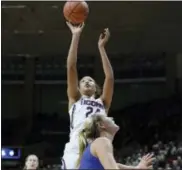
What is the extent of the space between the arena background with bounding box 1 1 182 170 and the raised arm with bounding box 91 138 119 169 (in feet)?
25.2

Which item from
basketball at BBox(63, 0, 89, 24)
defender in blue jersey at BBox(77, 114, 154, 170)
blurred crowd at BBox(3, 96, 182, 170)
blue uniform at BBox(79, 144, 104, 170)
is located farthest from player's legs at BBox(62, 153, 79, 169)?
blurred crowd at BBox(3, 96, 182, 170)


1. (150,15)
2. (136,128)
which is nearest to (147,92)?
(136,128)

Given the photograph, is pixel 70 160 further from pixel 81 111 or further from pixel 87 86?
pixel 87 86

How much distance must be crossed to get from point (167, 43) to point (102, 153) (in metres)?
8.47

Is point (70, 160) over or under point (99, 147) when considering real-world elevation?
over

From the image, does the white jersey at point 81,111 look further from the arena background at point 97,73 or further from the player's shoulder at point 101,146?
the arena background at point 97,73

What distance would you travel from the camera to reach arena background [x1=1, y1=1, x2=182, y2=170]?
41.3 ft

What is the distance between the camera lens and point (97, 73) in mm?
12492

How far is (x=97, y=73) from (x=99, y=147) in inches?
311

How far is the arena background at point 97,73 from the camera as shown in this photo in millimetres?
12586

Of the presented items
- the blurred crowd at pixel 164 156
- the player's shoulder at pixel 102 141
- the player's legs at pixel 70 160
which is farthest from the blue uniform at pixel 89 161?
the blurred crowd at pixel 164 156

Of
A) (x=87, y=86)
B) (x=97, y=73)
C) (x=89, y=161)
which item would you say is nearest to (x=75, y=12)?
(x=87, y=86)

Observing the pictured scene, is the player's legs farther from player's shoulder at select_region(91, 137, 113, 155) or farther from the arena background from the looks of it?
the arena background

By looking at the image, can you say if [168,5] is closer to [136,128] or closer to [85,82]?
[136,128]
